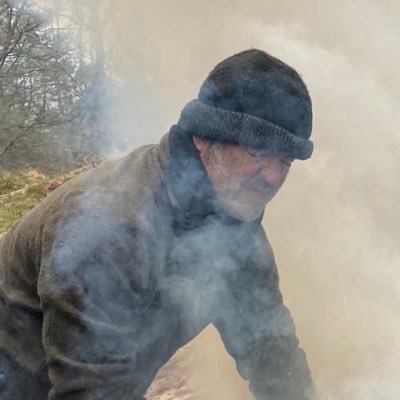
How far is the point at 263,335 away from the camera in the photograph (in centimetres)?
217

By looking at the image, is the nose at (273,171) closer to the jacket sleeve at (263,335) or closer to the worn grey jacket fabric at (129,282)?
the worn grey jacket fabric at (129,282)

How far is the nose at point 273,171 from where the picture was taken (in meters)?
1.70

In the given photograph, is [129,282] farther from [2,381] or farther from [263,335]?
[263,335]

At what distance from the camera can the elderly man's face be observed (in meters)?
1.66

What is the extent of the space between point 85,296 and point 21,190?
448 centimetres

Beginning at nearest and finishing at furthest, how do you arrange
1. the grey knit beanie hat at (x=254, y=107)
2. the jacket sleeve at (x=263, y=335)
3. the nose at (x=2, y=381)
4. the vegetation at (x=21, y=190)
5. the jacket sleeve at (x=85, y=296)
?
the jacket sleeve at (x=85, y=296) → the grey knit beanie hat at (x=254, y=107) → the nose at (x=2, y=381) → the jacket sleeve at (x=263, y=335) → the vegetation at (x=21, y=190)

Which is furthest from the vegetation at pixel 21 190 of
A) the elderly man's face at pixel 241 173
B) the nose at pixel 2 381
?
the elderly man's face at pixel 241 173

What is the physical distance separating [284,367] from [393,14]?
2573 millimetres

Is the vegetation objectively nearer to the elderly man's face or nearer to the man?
the man

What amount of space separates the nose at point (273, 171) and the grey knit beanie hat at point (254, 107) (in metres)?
0.05

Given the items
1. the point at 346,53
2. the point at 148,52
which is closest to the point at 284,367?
the point at 346,53

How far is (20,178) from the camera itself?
642 centimetres

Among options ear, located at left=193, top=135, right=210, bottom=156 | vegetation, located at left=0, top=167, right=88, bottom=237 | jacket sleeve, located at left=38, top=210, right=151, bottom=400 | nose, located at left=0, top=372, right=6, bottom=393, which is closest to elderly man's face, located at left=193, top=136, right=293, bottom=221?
ear, located at left=193, top=135, right=210, bottom=156

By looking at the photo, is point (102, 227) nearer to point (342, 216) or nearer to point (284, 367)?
point (284, 367)
